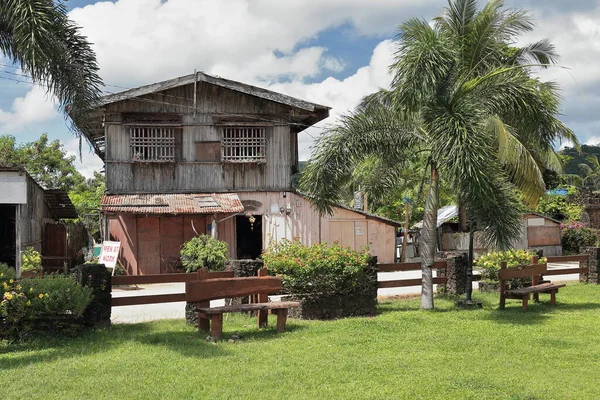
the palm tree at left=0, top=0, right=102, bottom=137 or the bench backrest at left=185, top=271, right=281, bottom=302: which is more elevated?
the palm tree at left=0, top=0, right=102, bottom=137

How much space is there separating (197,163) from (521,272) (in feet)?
39.0

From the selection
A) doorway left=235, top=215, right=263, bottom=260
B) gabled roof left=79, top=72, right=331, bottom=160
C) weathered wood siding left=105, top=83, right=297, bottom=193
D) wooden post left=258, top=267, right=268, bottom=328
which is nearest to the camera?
wooden post left=258, top=267, right=268, bottom=328

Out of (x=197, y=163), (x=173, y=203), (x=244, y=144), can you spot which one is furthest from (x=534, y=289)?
(x=197, y=163)

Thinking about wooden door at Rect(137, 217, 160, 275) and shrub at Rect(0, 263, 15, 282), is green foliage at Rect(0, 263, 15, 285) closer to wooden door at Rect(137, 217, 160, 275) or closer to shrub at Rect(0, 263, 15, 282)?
shrub at Rect(0, 263, 15, 282)

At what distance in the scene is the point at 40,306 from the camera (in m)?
8.64

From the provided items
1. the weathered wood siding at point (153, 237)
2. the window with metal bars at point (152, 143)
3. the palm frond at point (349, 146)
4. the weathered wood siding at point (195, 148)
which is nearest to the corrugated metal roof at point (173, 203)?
the weathered wood siding at point (195, 148)

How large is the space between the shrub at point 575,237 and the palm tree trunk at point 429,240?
2033cm

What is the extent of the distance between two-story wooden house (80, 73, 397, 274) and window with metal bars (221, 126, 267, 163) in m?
0.03

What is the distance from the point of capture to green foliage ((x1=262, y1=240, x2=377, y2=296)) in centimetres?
1107

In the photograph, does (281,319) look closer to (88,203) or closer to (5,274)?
(5,274)

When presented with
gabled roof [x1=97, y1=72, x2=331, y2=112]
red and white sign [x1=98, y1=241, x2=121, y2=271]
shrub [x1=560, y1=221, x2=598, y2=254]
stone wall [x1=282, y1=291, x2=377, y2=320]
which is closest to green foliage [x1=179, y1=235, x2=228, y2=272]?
red and white sign [x1=98, y1=241, x2=121, y2=271]

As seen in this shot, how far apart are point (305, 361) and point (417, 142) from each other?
21.6 ft

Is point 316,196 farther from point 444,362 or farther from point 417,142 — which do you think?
point 444,362

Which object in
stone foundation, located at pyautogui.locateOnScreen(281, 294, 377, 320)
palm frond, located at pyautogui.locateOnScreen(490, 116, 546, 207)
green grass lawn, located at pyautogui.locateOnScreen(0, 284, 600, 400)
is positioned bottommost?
green grass lawn, located at pyautogui.locateOnScreen(0, 284, 600, 400)
